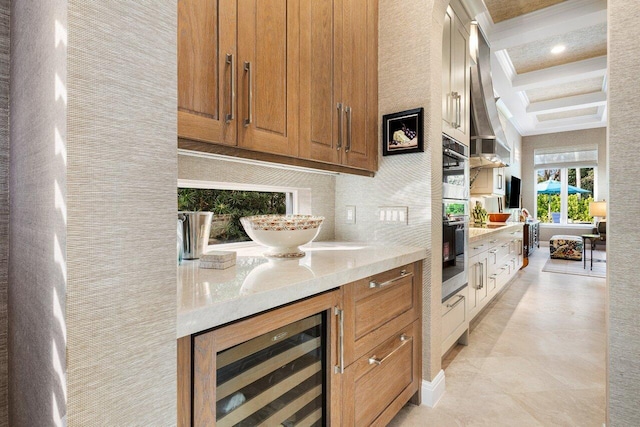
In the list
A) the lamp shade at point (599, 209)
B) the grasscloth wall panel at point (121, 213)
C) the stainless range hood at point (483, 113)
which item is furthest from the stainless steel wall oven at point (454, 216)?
the lamp shade at point (599, 209)

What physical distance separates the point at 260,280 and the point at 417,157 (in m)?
1.23

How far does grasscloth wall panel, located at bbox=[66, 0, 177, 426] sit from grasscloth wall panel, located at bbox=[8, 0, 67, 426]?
3cm

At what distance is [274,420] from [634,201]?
1.49 meters

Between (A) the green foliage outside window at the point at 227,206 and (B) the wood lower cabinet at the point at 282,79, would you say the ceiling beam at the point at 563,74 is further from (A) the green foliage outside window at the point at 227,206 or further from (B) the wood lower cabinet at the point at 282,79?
(A) the green foliage outside window at the point at 227,206

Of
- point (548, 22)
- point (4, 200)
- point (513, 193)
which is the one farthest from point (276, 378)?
point (513, 193)

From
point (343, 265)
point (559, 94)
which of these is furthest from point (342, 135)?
point (559, 94)

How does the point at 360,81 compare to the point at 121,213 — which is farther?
the point at 360,81

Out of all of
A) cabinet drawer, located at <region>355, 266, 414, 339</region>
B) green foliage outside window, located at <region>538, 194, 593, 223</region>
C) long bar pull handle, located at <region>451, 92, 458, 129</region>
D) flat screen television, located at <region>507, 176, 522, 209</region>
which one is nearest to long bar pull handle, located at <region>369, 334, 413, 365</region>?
cabinet drawer, located at <region>355, 266, 414, 339</region>

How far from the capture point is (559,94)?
6.12 metres

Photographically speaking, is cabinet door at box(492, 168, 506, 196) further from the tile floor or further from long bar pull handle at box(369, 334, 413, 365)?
long bar pull handle at box(369, 334, 413, 365)

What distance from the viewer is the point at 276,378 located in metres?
1.03

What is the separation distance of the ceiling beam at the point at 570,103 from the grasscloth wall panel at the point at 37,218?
783 centimetres

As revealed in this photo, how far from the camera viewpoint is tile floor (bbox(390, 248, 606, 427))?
1.74 metres

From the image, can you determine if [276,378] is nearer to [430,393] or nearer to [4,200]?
[4,200]
